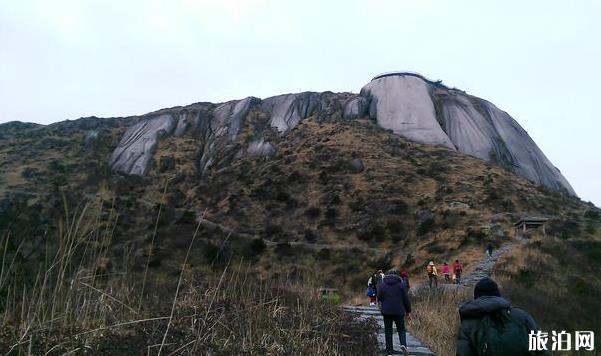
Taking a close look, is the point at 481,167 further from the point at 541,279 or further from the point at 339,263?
the point at 541,279

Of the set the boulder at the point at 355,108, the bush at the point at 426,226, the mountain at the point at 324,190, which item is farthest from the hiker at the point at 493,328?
the boulder at the point at 355,108

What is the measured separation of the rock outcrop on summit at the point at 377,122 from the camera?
2384 inches

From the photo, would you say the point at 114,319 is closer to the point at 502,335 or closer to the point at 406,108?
the point at 502,335

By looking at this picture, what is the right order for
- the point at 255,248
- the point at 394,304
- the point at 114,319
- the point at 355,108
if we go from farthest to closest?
1. the point at 355,108
2. the point at 255,248
3. the point at 394,304
4. the point at 114,319

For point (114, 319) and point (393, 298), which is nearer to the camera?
point (114, 319)

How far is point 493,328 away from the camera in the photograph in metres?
A: 3.88

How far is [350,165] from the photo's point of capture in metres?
50.2

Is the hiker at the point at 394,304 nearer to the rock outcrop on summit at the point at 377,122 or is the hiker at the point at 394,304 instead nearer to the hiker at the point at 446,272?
the hiker at the point at 446,272

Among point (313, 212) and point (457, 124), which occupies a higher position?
point (457, 124)

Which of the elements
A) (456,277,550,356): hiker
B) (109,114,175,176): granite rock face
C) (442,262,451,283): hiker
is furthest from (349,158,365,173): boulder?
(456,277,550,356): hiker

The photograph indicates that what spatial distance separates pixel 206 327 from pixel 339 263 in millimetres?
30046

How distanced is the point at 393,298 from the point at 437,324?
5.59 feet

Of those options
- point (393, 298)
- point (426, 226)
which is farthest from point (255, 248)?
point (393, 298)

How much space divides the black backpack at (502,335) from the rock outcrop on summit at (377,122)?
55.7 metres
